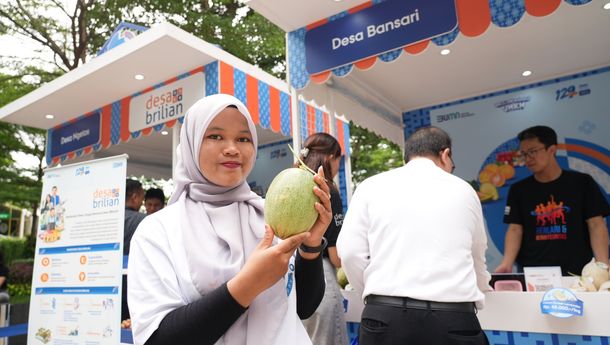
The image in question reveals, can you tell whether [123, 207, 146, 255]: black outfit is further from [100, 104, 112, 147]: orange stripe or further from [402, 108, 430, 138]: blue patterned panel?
[402, 108, 430, 138]: blue patterned panel

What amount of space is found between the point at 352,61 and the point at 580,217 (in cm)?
270

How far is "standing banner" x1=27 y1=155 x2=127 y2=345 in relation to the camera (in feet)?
11.4

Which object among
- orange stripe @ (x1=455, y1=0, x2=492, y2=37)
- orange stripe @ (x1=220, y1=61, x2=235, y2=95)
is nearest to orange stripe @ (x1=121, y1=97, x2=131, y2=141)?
orange stripe @ (x1=220, y1=61, x2=235, y2=95)

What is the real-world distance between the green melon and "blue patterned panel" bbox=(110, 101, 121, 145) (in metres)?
5.96

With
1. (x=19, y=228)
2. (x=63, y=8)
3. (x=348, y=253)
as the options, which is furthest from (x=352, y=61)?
(x=19, y=228)

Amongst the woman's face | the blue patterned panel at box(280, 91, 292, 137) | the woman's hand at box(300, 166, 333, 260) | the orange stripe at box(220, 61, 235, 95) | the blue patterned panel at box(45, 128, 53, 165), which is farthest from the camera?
the blue patterned panel at box(45, 128, 53, 165)

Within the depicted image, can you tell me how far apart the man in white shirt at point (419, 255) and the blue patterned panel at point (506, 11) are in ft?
5.28

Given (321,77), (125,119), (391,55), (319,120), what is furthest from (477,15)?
(125,119)

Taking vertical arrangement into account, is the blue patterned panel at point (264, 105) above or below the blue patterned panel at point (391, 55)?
above

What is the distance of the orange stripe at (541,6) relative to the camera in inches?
123

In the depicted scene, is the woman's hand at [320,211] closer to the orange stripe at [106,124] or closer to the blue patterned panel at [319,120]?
the blue patterned panel at [319,120]

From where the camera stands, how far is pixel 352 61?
395cm

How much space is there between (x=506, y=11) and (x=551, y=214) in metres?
2.12

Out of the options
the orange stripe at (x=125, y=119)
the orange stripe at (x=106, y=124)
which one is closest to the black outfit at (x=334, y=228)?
the orange stripe at (x=125, y=119)
